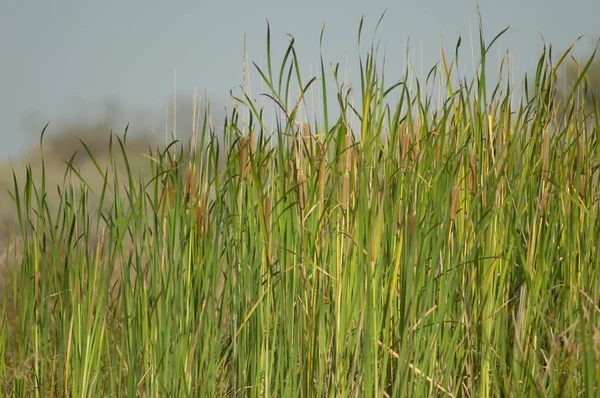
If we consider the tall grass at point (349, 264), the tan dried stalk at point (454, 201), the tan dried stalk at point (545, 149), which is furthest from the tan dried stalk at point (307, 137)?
the tan dried stalk at point (545, 149)

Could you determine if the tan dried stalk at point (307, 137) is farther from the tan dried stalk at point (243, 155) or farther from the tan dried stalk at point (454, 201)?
the tan dried stalk at point (454, 201)

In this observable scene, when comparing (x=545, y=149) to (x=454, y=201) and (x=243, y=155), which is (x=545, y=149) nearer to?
(x=454, y=201)

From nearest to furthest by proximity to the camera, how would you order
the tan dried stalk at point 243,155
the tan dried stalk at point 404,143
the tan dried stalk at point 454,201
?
the tan dried stalk at point 454,201, the tan dried stalk at point 243,155, the tan dried stalk at point 404,143

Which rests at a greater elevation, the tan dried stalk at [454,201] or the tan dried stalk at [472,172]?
the tan dried stalk at [472,172]

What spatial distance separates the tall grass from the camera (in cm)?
217

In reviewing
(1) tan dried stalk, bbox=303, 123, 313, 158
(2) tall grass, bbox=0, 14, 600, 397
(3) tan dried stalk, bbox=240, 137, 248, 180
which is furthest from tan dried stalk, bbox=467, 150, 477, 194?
(3) tan dried stalk, bbox=240, 137, 248, 180

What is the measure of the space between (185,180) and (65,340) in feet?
2.70

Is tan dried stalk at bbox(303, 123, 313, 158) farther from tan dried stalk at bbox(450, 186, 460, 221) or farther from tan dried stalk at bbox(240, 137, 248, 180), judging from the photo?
tan dried stalk at bbox(450, 186, 460, 221)

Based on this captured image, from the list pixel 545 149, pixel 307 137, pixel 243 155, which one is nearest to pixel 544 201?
pixel 545 149

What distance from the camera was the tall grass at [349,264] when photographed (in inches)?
85.5

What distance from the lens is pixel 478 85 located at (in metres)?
2.63

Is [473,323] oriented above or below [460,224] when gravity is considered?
below

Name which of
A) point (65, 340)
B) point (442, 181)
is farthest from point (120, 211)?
point (442, 181)

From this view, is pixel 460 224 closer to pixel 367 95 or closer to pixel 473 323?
pixel 473 323
